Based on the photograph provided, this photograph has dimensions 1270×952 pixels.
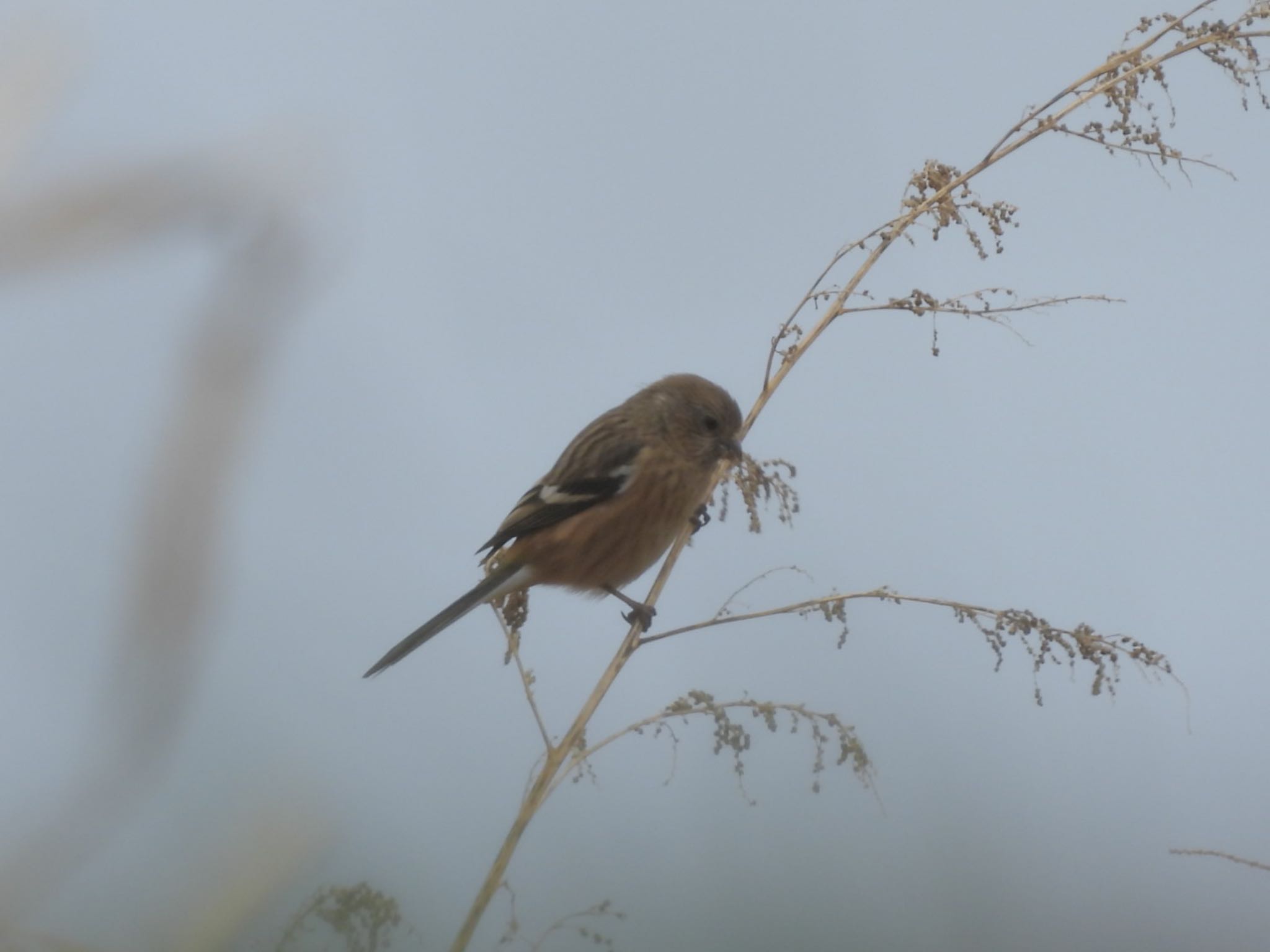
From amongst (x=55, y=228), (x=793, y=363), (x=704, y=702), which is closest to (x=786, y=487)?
(x=793, y=363)

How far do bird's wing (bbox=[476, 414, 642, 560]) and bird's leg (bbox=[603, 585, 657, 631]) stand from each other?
296 mm

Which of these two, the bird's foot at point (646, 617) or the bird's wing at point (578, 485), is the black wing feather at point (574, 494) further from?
the bird's foot at point (646, 617)

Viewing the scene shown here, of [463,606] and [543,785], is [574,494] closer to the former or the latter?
[463,606]

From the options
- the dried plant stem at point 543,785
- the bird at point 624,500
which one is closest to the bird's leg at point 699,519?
the bird at point 624,500

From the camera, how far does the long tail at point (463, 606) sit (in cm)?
206

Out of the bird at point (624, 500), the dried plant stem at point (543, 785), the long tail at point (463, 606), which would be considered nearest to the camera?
the dried plant stem at point (543, 785)

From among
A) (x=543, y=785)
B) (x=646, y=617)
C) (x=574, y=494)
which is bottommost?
(x=543, y=785)

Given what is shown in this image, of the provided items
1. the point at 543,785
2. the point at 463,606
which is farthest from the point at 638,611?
the point at 543,785

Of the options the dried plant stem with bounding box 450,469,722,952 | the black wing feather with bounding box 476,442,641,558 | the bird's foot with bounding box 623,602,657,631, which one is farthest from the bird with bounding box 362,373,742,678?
the dried plant stem with bounding box 450,469,722,952

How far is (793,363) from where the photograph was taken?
2.49 meters

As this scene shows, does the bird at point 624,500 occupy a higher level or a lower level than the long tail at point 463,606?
higher

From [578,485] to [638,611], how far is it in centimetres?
103

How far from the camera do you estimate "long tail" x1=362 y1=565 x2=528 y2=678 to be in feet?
6.77

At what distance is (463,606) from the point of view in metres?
2.94
